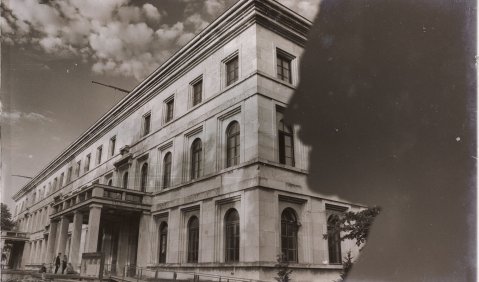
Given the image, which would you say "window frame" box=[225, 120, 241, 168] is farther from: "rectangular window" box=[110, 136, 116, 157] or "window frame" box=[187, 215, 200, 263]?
"rectangular window" box=[110, 136, 116, 157]

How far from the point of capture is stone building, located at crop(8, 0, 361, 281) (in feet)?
44.4

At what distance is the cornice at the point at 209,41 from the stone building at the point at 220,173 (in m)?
0.05

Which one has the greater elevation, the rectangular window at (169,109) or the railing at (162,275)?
the rectangular window at (169,109)

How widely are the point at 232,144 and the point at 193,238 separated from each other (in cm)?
466

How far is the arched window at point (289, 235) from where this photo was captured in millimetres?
13445

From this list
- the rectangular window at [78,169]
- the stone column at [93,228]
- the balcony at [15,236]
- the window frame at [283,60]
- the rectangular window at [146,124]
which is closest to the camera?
the window frame at [283,60]

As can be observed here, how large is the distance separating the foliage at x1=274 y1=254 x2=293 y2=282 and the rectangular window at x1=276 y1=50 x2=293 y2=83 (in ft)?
20.9

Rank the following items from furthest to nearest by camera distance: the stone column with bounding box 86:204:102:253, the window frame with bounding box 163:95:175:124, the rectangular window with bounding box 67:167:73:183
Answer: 1. the rectangular window with bounding box 67:167:73:183
2. the window frame with bounding box 163:95:175:124
3. the stone column with bounding box 86:204:102:253

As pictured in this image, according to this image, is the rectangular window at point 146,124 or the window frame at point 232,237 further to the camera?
the rectangular window at point 146,124

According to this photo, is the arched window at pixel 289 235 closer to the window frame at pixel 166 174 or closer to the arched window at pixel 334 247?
the arched window at pixel 334 247

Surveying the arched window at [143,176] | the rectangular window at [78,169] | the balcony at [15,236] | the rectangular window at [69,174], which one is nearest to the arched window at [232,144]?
the arched window at [143,176]

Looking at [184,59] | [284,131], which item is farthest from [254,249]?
[184,59]

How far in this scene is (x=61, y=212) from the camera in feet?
73.2

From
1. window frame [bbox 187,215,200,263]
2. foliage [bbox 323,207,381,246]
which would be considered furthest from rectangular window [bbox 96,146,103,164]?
foliage [bbox 323,207,381,246]
